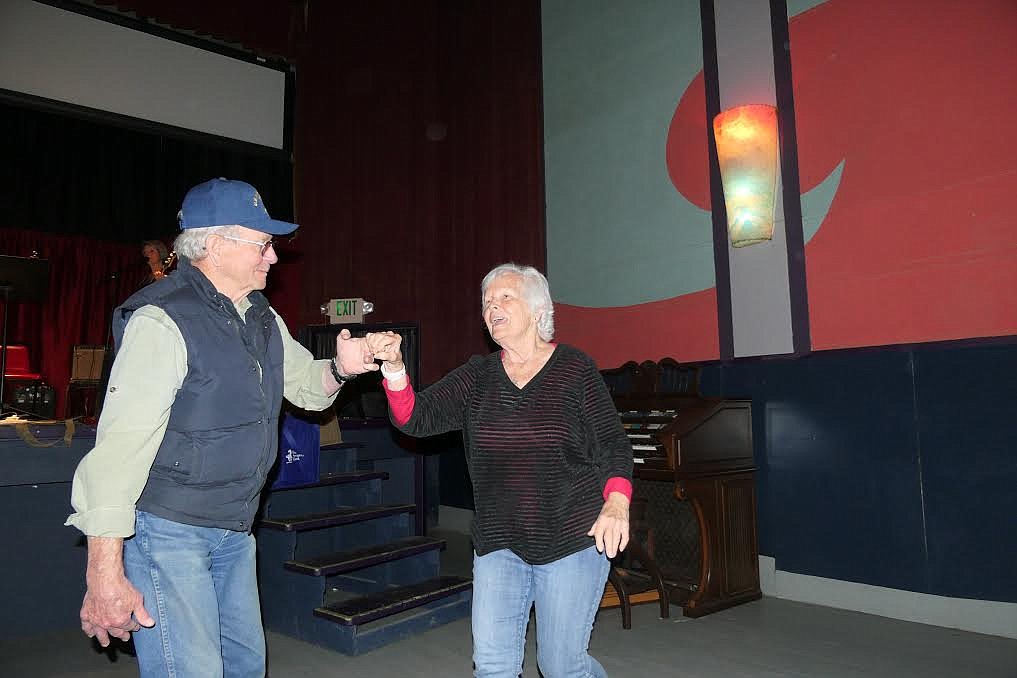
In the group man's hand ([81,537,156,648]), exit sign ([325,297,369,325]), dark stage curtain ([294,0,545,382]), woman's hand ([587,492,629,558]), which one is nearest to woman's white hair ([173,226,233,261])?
man's hand ([81,537,156,648])

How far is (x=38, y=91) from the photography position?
6801 millimetres

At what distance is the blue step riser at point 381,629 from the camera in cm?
326

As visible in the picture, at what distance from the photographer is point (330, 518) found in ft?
12.3

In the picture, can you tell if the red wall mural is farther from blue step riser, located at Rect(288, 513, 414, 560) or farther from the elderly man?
the elderly man

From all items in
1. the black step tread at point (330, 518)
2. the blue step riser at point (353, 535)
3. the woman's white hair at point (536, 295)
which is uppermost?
the woman's white hair at point (536, 295)

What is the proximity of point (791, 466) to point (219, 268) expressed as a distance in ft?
11.8

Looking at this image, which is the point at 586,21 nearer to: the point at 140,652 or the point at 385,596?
the point at 385,596

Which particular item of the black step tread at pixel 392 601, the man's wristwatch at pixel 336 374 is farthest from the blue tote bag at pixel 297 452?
the man's wristwatch at pixel 336 374

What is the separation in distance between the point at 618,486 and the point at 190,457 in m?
1.08

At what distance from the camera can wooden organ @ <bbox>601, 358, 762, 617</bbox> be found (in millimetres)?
3854

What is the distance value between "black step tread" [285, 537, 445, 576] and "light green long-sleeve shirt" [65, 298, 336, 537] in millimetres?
2133

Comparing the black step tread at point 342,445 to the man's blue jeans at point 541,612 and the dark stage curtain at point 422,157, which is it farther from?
the man's blue jeans at point 541,612

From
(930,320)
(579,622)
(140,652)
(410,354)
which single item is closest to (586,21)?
(410,354)

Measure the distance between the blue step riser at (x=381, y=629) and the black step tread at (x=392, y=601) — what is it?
0.05 metres
